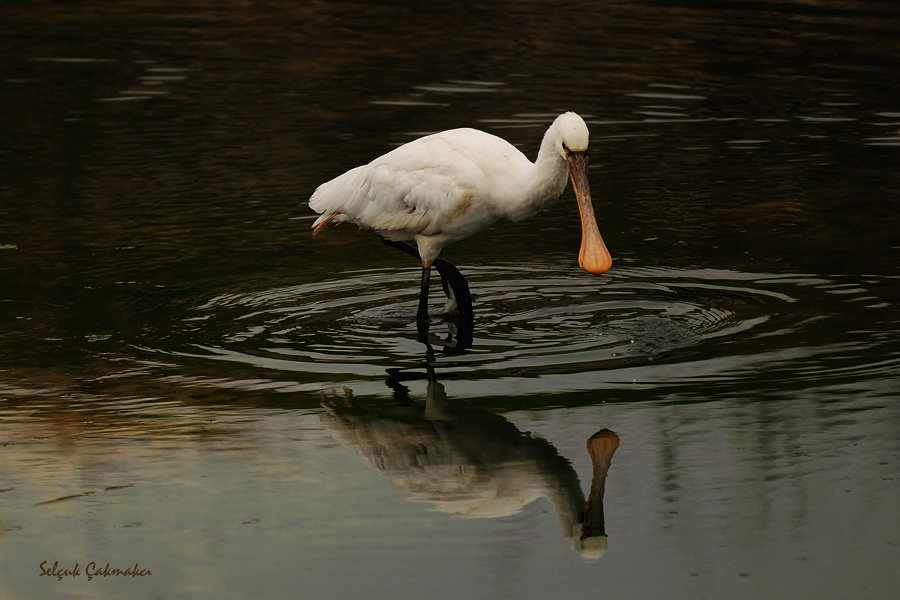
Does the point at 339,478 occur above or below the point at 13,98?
above

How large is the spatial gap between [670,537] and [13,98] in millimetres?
13069

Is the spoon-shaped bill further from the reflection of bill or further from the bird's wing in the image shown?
the reflection of bill

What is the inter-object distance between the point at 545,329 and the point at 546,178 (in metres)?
0.78

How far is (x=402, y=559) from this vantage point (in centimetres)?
477

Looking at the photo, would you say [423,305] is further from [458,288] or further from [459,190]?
[459,190]

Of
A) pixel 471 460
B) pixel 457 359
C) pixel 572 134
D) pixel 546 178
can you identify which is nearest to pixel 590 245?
pixel 546 178

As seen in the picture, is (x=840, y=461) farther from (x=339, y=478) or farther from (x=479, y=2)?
(x=479, y=2)

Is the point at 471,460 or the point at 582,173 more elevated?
the point at 582,173

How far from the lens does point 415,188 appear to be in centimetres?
812

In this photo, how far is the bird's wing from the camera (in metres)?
7.89

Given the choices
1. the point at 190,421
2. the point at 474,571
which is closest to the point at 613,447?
the point at 474,571

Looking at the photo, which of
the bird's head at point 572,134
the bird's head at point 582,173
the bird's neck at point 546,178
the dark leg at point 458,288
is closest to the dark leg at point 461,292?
the dark leg at point 458,288

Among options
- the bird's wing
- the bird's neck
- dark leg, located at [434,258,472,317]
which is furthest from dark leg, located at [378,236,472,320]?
the bird's neck

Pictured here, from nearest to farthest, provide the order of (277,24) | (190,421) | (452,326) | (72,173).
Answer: (190,421) < (452,326) < (72,173) < (277,24)
